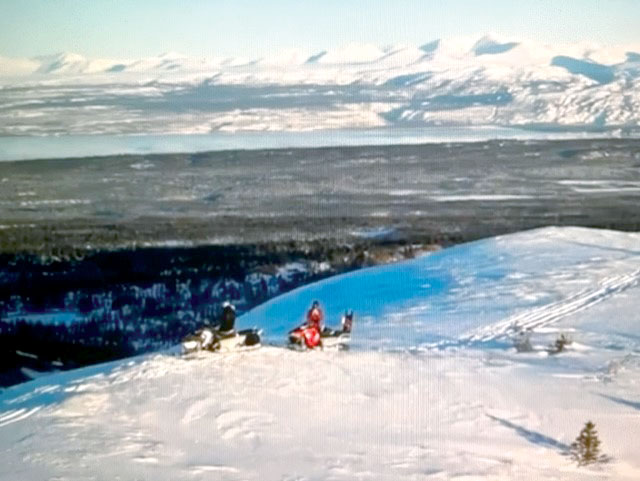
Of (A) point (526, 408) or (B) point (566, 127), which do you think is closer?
(A) point (526, 408)

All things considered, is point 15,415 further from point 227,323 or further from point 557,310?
point 557,310

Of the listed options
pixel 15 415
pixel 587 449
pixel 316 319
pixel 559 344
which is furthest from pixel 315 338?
pixel 587 449

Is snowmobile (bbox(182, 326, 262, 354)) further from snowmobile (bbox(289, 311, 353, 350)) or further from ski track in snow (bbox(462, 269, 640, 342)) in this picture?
ski track in snow (bbox(462, 269, 640, 342))

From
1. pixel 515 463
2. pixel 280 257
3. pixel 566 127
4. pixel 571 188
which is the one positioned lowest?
pixel 515 463

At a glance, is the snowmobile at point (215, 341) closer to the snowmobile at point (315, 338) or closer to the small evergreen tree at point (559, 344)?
the snowmobile at point (315, 338)

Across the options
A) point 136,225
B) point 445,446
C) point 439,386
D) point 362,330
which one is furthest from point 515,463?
point 136,225

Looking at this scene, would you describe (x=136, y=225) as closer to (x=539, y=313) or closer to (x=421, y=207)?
(x=421, y=207)

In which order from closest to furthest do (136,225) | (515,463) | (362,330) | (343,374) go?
(515,463), (343,374), (362,330), (136,225)
